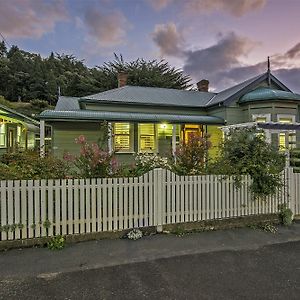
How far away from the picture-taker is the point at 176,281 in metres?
3.38

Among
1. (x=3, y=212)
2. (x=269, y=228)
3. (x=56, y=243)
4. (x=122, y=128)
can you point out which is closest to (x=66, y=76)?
(x=122, y=128)

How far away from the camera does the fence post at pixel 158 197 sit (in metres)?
5.20

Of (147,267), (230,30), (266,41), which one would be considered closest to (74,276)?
(147,267)

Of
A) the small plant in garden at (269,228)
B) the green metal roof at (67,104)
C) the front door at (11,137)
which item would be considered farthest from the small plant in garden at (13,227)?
the front door at (11,137)

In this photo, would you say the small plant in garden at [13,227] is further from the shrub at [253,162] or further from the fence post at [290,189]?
the fence post at [290,189]

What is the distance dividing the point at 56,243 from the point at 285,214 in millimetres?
5172

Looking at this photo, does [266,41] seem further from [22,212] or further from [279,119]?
[22,212]

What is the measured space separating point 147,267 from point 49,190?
2.25m

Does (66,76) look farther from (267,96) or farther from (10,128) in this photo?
(267,96)

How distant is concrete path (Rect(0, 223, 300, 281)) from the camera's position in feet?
12.3

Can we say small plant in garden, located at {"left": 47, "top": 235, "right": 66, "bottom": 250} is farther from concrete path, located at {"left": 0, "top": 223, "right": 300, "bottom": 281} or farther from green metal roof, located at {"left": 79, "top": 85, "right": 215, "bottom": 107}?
green metal roof, located at {"left": 79, "top": 85, "right": 215, "bottom": 107}

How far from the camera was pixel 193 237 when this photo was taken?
5.11 metres

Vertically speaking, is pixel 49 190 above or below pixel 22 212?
above

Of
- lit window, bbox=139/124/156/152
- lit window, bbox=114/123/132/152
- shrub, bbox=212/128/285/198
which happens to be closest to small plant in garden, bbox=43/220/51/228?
shrub, bbox=212/128/285/198
